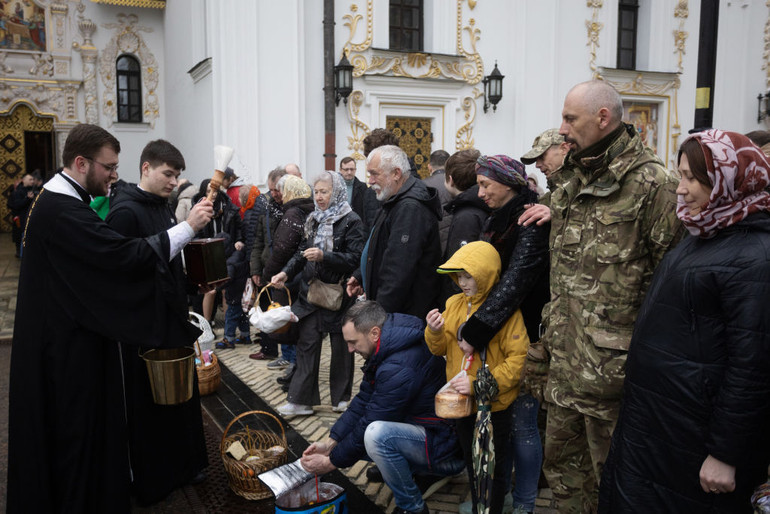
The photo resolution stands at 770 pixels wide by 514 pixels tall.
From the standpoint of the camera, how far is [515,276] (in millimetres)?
2918

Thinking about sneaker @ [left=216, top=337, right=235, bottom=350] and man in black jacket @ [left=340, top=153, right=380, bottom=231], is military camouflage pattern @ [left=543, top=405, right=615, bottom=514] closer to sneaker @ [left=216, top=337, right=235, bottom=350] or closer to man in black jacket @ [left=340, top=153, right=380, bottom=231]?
man in black jacket @ [left=340, top=153, right=380, bottom=231]

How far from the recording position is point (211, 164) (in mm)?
11641

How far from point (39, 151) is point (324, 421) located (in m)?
17.3

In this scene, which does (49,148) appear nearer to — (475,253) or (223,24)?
(223,24)

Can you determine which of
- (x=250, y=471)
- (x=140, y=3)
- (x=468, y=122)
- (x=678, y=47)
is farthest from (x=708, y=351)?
(x=140, y=3)

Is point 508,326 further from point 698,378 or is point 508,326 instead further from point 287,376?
point 287,376

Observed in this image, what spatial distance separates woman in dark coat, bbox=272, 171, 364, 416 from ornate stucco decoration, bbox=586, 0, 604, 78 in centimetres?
1011

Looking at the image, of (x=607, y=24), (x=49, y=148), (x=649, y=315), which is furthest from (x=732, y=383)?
(x=49, y=148)

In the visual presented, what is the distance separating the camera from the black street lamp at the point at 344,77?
35.7ft

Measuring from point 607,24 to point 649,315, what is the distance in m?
12.8

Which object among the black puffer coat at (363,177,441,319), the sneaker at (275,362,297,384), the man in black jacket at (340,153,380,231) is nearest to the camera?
the black puffer coat at (363,177,441,319)

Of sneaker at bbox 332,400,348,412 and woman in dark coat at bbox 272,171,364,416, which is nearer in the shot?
woman in dark coat at bbox 272,171,364,416

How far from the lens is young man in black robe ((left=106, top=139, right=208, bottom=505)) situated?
3482mm

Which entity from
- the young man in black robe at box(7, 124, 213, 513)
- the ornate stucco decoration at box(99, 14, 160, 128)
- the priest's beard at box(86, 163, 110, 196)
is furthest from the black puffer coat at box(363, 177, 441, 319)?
the ornate stucco decoration at box(99, 14, 160, 128)
